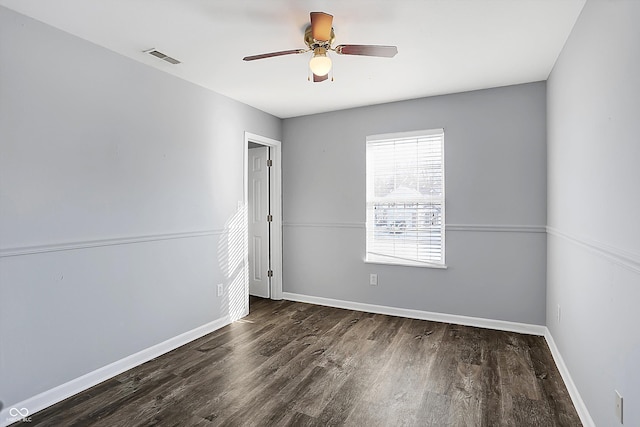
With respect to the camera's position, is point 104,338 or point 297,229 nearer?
point 104,338

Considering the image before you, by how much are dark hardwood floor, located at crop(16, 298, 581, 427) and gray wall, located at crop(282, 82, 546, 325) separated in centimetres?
46

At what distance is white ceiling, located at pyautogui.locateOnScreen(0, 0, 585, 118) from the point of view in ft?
6.88

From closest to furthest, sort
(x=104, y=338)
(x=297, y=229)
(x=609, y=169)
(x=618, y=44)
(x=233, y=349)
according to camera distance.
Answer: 1. (x=618, y=44)
2. (x=609, y=169)
3. (x=104, y=338)
4. (x=233, y=349)
5. (x=297, y=229)

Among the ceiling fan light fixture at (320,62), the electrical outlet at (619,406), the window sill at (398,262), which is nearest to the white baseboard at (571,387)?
the electrical outlet at (619,406)

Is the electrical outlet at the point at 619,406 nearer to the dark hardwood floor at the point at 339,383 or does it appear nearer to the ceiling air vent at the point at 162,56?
the dark hardwood floor at the point at 339,383

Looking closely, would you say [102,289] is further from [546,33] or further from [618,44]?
[546,33]

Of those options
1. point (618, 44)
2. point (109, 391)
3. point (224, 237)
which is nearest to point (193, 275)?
point (224, 237)

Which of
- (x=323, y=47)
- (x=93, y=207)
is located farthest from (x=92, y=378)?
(x=323, y=47)

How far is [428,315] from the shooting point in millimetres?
3875

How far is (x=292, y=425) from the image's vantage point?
79.4 inches

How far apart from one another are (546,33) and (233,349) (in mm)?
3555

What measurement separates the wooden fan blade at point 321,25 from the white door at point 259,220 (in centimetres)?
264

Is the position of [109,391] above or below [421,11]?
below

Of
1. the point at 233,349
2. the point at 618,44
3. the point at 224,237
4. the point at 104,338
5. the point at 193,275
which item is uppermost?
the point at 618,44
